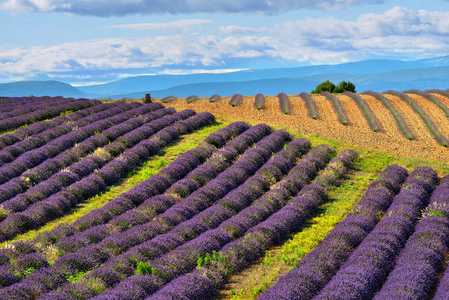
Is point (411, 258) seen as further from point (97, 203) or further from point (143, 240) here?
point (97, 203)

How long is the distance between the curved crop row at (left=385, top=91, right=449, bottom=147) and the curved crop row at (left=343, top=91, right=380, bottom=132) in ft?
10.8

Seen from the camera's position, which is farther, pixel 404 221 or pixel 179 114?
pixel 179 114

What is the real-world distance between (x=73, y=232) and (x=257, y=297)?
19.7 feet

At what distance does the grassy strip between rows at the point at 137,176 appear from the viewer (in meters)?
13.1

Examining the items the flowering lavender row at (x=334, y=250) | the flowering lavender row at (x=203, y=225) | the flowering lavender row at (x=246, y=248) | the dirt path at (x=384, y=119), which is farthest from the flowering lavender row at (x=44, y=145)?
the dirt path at (x=384, y=119)

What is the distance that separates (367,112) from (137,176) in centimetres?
1796

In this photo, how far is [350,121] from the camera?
26391 millimetres

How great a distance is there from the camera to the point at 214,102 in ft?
100

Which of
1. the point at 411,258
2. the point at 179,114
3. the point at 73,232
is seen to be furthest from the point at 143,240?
the point at 179,114

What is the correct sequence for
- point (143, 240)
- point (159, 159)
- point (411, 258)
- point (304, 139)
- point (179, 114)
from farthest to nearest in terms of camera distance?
point (179, 114)
point (304, 139)
point (159, 159)
point (143, 240)
point (411, 258)

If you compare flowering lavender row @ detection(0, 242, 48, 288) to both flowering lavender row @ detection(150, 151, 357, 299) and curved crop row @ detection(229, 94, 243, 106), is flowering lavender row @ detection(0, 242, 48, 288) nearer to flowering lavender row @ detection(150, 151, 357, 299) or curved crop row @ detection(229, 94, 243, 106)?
flowering lavender row @ detection(150, 151, 357, 299)

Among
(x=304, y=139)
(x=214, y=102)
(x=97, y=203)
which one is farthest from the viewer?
(x=214, y=102)

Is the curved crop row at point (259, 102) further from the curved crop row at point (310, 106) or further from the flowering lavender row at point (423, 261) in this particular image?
the flowering lavender row at point (423, 261)

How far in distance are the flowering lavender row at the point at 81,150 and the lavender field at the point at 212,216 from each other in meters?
0.07
